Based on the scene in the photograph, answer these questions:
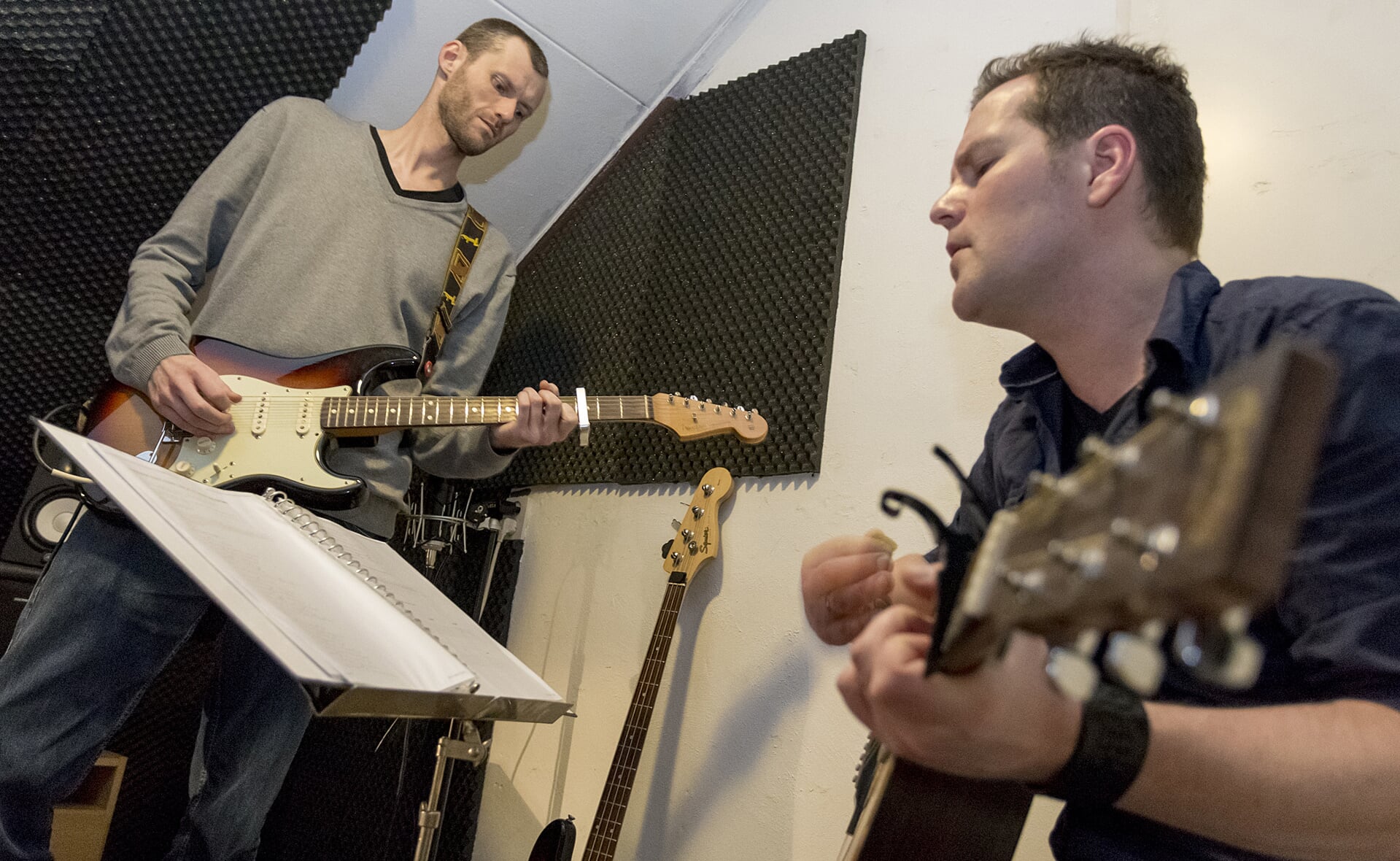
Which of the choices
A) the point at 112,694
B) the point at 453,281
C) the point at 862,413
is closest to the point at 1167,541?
the point at 862,413

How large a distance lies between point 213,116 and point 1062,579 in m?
3.00

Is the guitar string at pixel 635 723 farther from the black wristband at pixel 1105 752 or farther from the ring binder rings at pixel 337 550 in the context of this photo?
the black wristband at pixel 1105 752

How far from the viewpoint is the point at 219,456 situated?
6.02 ft

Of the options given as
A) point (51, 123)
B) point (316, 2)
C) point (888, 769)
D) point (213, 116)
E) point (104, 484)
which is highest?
point (316, 2)

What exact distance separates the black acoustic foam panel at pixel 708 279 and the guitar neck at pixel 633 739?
0.41 m

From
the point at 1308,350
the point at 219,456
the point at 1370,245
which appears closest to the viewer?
the point at 1308,350

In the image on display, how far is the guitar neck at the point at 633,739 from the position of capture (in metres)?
1.93

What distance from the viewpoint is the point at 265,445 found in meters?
1.86

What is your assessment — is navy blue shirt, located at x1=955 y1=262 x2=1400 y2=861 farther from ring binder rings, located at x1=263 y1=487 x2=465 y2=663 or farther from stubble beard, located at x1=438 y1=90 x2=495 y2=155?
stubble beard, located at x1=438 y1=90 x2=495 y2=155

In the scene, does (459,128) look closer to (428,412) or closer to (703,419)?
(428,412)

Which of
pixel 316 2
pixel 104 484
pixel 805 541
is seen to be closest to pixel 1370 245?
pixel 805 541

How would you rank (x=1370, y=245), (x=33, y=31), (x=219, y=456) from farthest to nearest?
(x=33, y=31)
(x=219, y=456)
(x=1370, y=245)

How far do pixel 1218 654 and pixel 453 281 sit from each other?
218 centimetres

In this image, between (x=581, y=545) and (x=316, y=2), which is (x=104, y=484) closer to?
(x=581, y=545)
